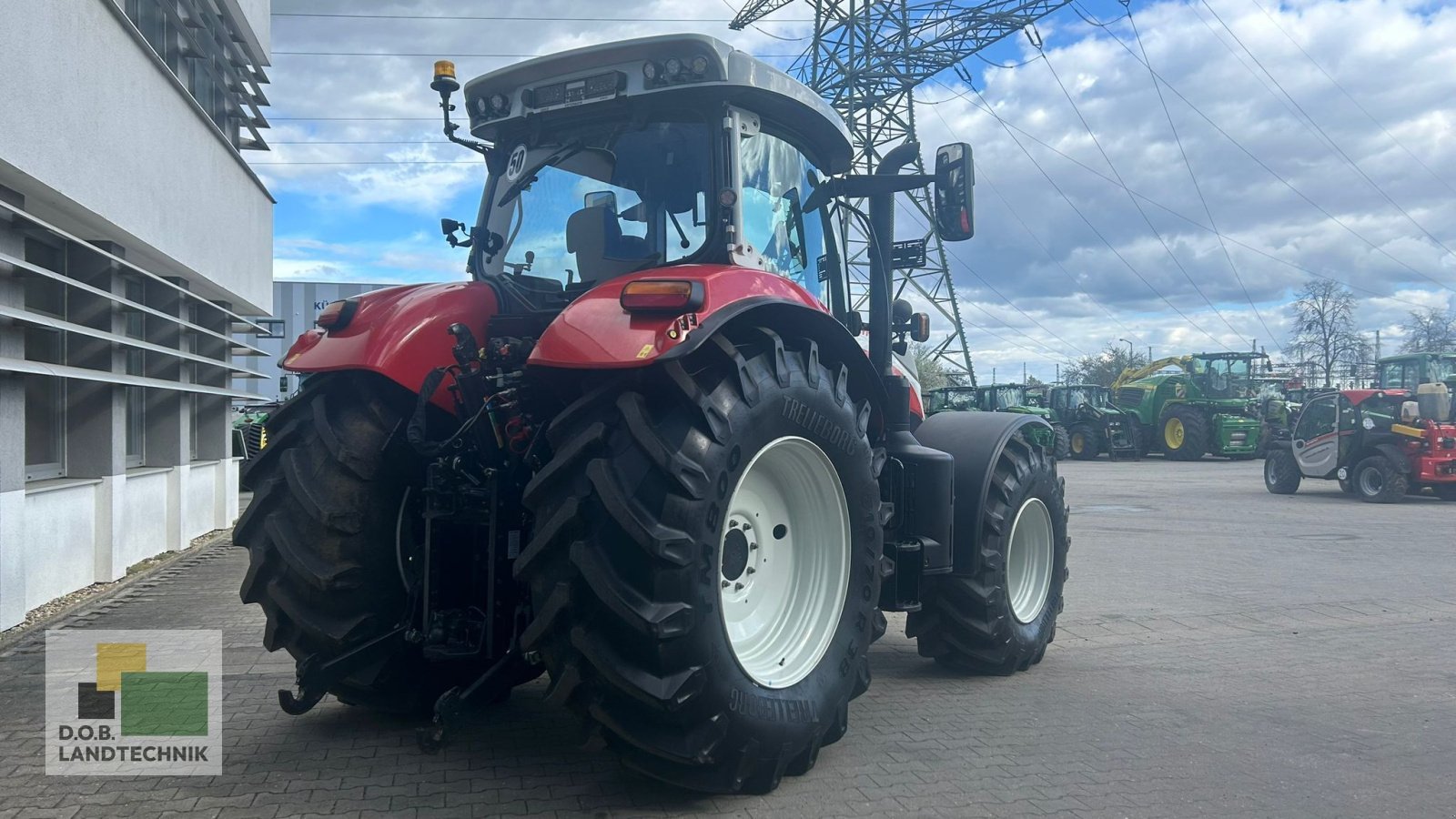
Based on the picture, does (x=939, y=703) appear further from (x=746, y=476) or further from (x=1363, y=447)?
(x=1363, y=447)

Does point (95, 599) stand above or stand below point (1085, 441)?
below

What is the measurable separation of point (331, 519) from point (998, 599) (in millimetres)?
3408

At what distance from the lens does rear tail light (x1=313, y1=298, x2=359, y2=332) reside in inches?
173

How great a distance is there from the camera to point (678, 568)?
338 cm

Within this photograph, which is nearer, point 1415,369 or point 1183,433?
point 1415,369

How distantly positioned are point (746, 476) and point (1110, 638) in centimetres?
400

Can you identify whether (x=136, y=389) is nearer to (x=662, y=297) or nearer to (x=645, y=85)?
(x=645, y=85)

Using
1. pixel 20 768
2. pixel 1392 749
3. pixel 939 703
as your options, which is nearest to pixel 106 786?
pixel 20 768

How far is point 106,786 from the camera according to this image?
388 cm

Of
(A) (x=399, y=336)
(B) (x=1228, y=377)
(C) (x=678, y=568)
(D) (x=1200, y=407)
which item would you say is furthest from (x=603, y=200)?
(B) (x=1228, y=377)

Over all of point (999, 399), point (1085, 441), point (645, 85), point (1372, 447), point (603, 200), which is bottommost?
point (1085, 441)

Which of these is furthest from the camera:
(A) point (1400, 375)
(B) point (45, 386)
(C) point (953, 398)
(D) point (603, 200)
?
(C) point (953, 398)
